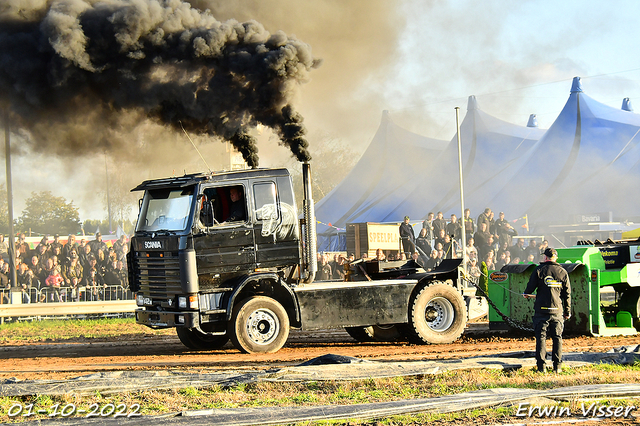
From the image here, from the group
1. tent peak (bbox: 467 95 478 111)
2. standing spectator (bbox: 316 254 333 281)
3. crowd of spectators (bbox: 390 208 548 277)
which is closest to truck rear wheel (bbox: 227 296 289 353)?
standing spectator (bbox: 316 254 333 281)

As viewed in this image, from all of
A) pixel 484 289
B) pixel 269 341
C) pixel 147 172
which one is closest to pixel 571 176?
pixel 484 289

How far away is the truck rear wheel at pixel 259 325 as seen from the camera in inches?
427

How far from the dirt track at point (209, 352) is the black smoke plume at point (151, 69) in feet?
12.6

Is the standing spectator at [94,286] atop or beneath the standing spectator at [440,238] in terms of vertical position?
beneath

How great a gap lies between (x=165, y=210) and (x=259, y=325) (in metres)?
2.39

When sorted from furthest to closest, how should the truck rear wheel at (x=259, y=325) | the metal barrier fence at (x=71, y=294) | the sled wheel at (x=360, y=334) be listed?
the metal barrier fence at (x=71, y=294)
the sled wheel at (x=360, y=334)
the truck rear wheel at (x=259, y=325)

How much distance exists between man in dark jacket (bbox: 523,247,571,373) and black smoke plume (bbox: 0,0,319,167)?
228 inches

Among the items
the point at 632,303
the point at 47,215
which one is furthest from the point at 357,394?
the point at 47,215

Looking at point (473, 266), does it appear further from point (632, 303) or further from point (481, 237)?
point (632, 303)

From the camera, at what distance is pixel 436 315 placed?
12438mm

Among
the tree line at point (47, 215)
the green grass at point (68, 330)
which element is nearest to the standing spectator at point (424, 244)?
the green grass at point (68, 330)

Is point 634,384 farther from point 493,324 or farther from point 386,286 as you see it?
point 493,324

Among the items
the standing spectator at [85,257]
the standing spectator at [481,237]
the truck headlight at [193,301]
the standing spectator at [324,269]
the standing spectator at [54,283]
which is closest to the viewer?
the truck headlight at [193,301]

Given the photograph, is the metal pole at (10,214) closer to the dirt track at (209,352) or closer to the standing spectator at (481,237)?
the dirt track at (209,352)
